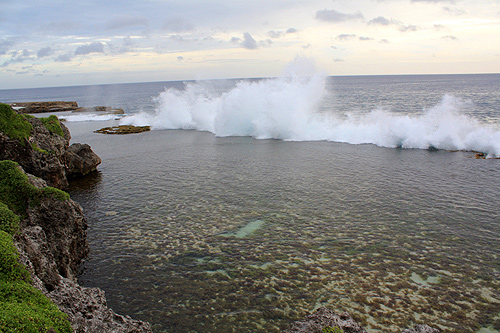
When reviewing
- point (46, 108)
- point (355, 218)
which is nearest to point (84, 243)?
point (355, 218)

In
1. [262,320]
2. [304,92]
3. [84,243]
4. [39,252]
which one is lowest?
[262,320]

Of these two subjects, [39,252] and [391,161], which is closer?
[39,252]

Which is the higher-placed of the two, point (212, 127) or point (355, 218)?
point (212, 127)

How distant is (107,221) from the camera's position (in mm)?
14000

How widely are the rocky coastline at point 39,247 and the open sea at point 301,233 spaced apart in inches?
60.5

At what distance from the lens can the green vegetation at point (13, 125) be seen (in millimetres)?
14336

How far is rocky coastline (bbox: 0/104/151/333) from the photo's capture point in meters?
5.09

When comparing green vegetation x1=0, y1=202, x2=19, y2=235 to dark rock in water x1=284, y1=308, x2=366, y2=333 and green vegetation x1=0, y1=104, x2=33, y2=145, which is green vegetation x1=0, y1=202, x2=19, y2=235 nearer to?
dark rock in water x1=284, y1=308, x2=366, y2=333

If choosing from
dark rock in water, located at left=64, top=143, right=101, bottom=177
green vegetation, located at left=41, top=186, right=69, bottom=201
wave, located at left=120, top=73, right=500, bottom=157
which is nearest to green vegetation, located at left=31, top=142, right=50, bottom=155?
dark rock in water, located at left=64, top=143, right=101, bottom=177

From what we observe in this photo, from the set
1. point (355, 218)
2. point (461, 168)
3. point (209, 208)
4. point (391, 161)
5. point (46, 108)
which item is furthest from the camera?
point (46, 108)

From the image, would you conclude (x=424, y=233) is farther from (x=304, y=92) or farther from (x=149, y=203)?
(x=304, y=92)

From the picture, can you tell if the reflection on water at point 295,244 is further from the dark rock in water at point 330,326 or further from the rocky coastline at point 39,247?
the rocky coastline at point 39,247

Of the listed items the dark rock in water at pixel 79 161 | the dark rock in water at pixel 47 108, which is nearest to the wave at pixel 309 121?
the dark rock in water at pixel 79 161

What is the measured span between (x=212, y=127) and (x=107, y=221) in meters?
31.3
